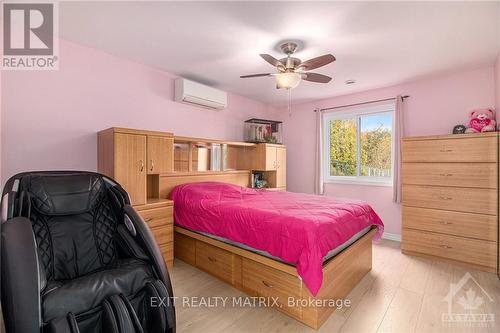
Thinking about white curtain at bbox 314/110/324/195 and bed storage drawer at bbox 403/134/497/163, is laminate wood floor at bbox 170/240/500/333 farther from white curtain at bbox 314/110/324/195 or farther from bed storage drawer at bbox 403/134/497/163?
white curtain at bbox 314/110/324/195

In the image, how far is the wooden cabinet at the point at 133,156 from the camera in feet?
7.76

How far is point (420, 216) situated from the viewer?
3.03m

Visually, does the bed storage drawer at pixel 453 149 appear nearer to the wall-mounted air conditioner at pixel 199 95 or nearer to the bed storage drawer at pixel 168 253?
the wall-mounted air conditioner at pixel 199 95

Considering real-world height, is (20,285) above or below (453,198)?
below

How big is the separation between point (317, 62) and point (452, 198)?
7.65 feet

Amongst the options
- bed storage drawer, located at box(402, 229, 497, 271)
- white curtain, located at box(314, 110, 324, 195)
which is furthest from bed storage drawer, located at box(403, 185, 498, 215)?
white curtain, located at box(314, 110, 324, 195)

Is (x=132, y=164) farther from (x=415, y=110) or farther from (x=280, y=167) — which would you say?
(x=415, y=110)

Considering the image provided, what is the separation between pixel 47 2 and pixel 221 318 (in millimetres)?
2826

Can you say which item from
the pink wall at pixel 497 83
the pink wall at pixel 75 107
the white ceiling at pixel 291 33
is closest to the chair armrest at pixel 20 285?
the pink wall at pixel 75 107

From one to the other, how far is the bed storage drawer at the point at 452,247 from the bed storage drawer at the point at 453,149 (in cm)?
93

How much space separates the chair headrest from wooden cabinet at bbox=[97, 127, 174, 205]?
2.13 ft

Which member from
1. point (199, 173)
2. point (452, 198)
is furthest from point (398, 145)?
point (199, 173)

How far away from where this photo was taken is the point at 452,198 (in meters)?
2.82

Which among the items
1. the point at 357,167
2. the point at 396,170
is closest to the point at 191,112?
the point at 357,167
